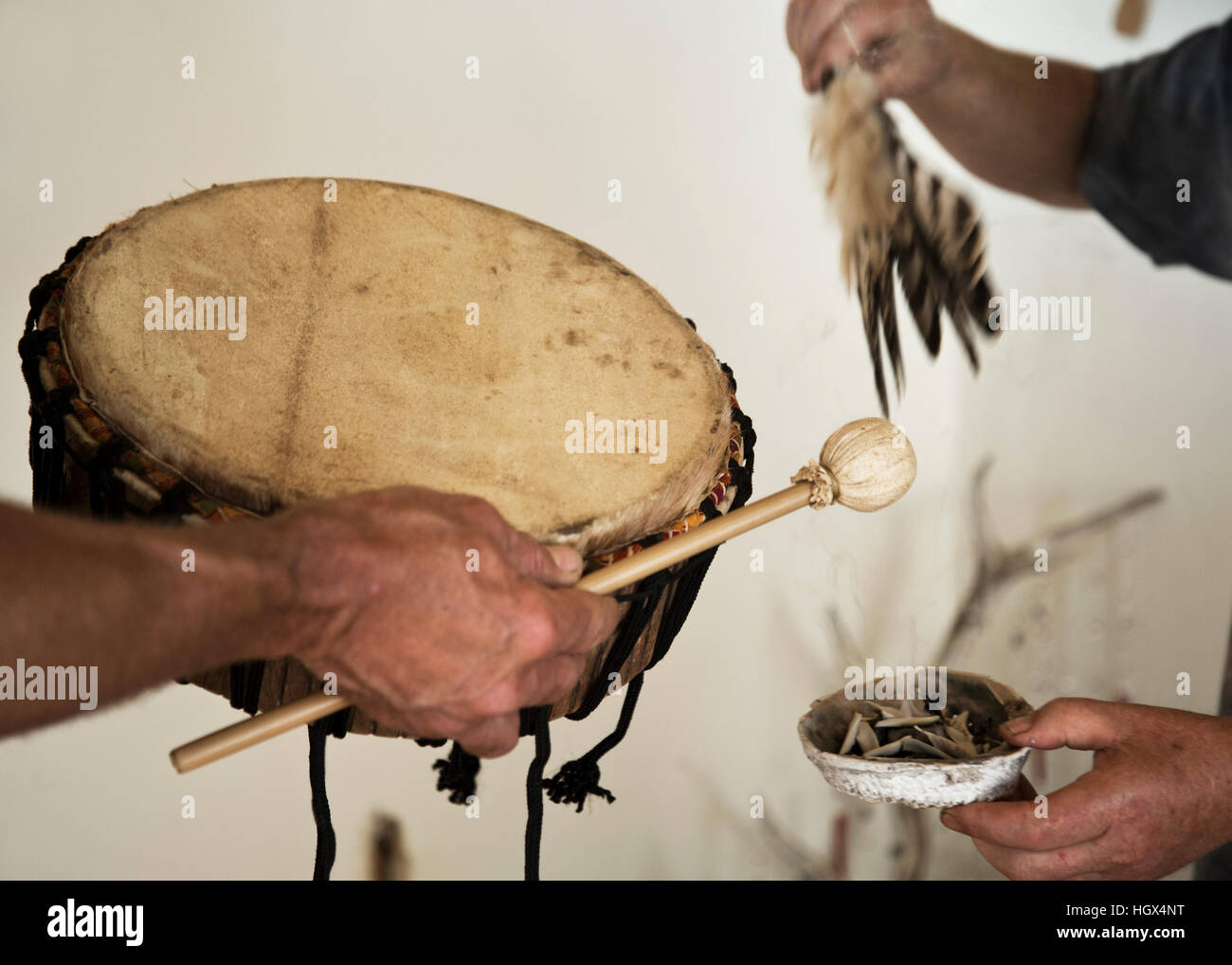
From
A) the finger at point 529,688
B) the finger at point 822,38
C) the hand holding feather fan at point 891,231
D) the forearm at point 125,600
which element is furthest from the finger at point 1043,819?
the hand holding feather fan at point 891,231

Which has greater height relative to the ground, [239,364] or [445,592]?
[239,364]

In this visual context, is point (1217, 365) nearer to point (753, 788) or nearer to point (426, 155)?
point (753, 788)

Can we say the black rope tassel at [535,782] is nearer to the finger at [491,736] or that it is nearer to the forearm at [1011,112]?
the finger at [491,736]

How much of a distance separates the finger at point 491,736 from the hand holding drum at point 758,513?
89 millimetres

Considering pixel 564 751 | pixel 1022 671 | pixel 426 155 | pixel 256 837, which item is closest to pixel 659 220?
pixel 426 155

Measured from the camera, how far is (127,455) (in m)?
0.72

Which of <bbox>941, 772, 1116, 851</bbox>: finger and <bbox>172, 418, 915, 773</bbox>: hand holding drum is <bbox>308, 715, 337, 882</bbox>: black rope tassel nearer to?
<bbox>172, 418, 915, 773</bbox>: hand holding drum

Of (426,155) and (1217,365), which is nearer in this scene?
(426,155)

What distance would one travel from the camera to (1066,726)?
938 millimetres

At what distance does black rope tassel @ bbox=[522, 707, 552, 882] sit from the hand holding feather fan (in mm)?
1218

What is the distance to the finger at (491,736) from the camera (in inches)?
28.5

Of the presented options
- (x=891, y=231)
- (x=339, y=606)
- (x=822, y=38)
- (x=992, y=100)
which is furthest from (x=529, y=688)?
(x=891, y=231)

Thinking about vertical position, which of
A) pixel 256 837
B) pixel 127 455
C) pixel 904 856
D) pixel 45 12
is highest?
pixel 45 12

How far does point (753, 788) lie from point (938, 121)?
4.10ft
